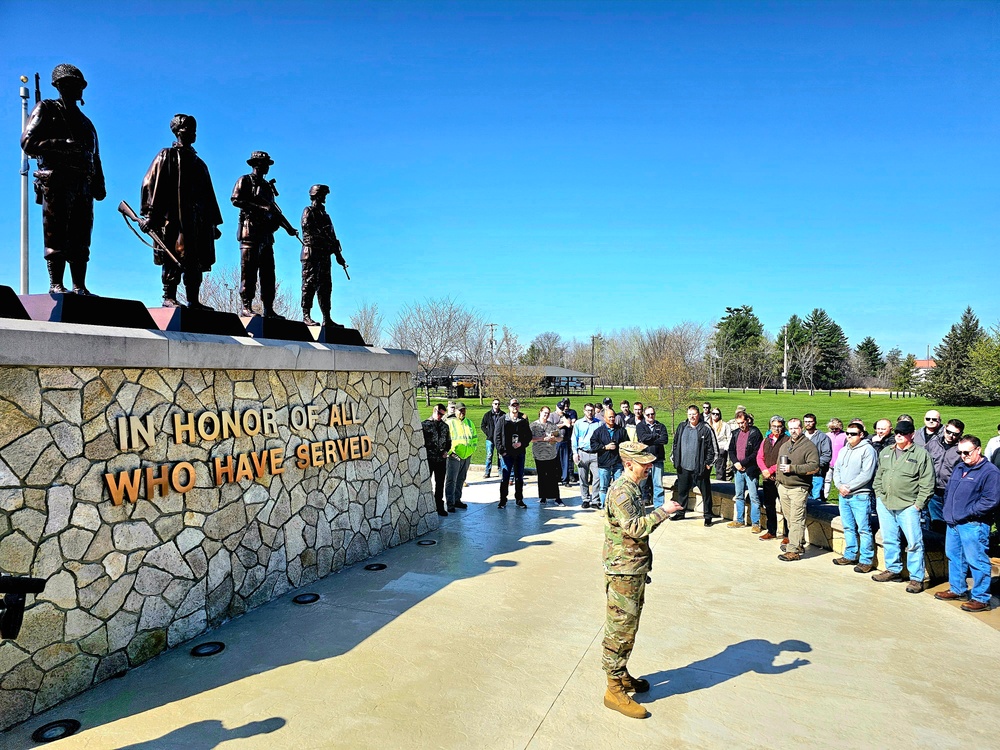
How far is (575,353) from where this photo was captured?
342 feet

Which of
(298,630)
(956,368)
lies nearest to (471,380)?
(956,368)

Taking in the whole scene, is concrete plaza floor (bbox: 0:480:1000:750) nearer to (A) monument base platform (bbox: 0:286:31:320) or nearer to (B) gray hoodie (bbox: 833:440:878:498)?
(B) gray hoodie (bbox: 833:440:878:498)

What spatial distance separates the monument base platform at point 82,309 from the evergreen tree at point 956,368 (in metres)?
46.9

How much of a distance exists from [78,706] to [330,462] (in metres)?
3.28

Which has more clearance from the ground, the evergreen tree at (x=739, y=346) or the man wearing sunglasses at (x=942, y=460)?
the evergreen tree at (x=739, y=346)

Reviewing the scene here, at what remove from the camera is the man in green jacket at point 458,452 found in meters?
10.4

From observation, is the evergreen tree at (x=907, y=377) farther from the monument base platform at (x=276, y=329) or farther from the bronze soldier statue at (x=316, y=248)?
the monument base platform at (x=276, y=329)

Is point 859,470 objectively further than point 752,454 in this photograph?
No

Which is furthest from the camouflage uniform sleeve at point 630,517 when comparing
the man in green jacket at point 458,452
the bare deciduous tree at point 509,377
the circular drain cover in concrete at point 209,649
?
the bare deciduous tree at point 509,377

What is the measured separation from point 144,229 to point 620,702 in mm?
5948

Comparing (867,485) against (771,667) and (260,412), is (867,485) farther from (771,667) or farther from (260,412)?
(260,412)

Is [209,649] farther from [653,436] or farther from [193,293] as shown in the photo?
[653,436]

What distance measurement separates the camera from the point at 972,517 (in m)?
5.95

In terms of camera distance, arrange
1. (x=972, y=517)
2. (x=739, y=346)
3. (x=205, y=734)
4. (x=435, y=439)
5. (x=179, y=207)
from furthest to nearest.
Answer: (x=739, y=346) < (x=435, y=439) < (x=179, y=207) < (x=972, y=517) < (x=205, y=734)
